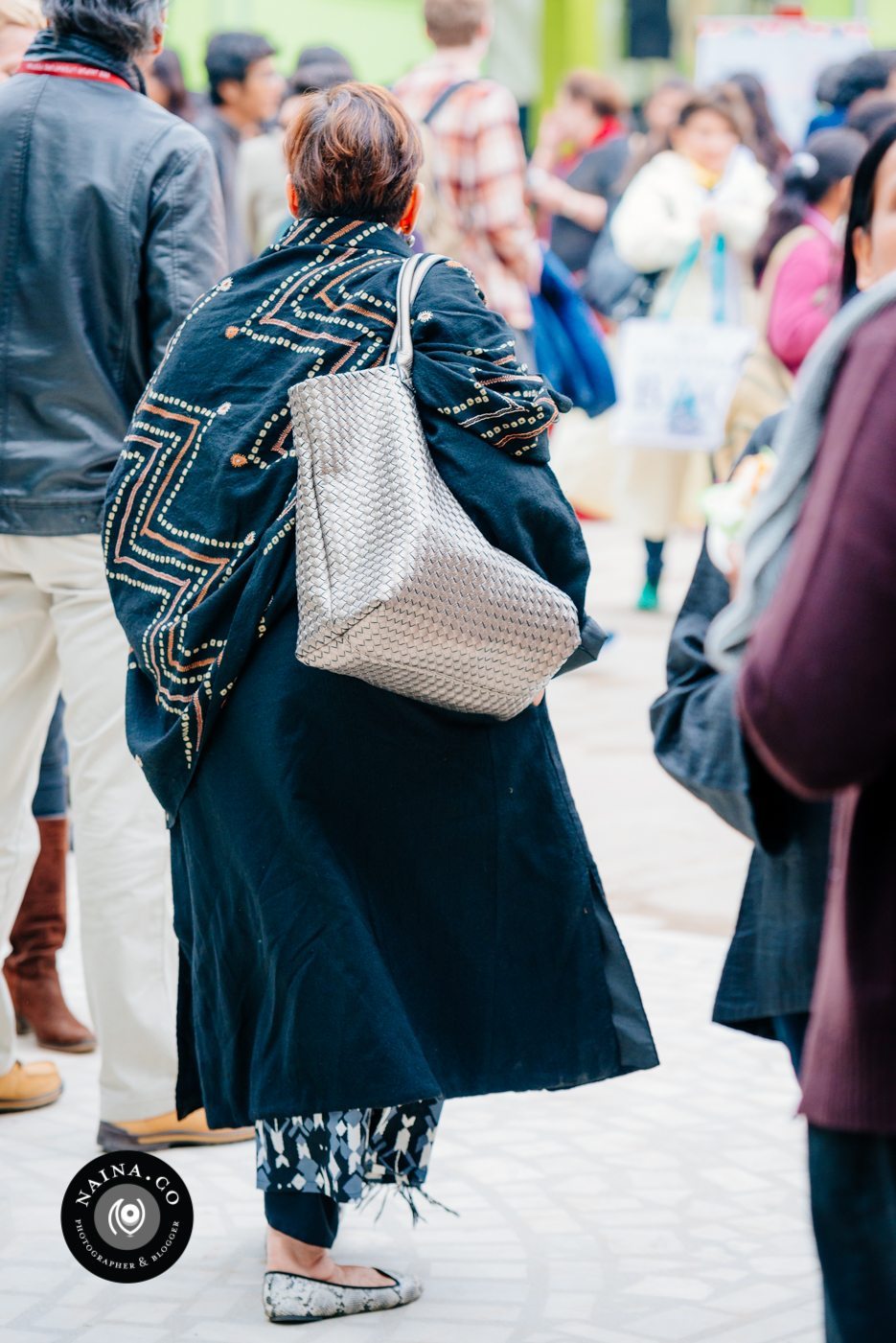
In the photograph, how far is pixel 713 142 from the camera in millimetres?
8289

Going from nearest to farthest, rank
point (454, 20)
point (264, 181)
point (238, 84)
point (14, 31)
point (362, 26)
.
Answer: point (14, 31), point (454, 20), point (264, 181), point (238, 84), point (362, 26)

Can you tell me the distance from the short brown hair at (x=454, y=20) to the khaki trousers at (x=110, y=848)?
3599 mm

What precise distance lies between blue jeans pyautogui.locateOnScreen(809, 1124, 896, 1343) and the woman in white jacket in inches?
256

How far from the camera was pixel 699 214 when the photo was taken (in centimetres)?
809

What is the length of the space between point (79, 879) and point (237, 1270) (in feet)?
2.69

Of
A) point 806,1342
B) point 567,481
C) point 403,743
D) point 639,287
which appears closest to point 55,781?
point 403,743

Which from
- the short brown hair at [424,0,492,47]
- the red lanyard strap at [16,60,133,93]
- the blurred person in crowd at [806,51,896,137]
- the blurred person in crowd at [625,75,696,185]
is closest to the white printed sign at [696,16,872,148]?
the blurred person in crowd at [625,75,696,185]

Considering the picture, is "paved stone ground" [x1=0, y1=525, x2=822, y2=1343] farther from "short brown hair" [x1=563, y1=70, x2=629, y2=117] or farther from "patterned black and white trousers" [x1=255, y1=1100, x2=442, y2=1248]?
"short brown hair" [x1=563, y1=70, x2=629, y2=117]

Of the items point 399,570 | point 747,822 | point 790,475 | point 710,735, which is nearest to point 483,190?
point 399,570

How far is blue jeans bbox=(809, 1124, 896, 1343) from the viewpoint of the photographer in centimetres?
187

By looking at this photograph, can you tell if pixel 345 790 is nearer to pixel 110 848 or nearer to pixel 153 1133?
pixel 110 848

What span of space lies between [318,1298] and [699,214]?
597cm

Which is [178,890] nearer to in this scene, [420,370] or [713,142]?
[420,370]

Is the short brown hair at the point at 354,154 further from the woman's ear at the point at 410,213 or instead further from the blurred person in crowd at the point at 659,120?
the blurred person in crowd at the point at 659,120
